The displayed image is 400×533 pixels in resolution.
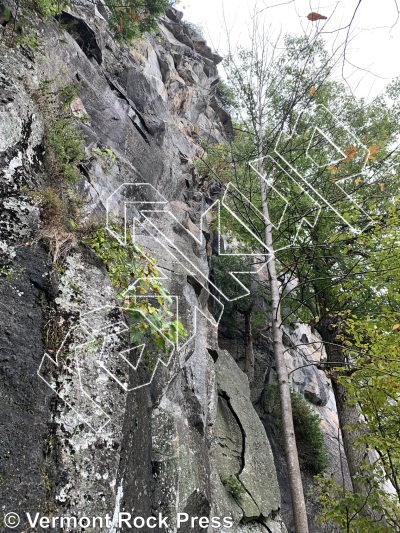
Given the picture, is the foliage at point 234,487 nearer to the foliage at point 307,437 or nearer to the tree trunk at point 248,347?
the foliage at point 307,437

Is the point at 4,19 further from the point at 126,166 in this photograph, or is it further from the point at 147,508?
the point at 147,508

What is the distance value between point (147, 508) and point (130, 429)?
790 mm

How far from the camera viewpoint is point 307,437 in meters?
Answer: 12.5

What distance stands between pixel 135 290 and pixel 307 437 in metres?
10.5

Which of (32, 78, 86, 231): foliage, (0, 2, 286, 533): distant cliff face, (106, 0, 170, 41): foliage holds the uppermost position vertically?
(106, 0, 170, 41): foliage

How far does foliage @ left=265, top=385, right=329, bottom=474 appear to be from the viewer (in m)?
12.3

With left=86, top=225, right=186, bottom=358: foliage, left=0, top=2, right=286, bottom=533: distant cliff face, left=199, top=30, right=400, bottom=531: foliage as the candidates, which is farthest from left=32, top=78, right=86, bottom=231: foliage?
left=199, top=30, right=400, bottom=531: foliage

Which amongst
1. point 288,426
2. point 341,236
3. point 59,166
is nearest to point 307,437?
point 341,236

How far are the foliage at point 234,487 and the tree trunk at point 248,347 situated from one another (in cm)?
637

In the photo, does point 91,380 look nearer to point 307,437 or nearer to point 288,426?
point 288,426

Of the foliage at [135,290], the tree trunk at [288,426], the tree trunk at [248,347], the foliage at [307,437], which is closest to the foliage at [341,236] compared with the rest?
the tree trunk at [288,426]

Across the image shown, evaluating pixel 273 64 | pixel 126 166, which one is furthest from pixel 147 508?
pixel 126 166

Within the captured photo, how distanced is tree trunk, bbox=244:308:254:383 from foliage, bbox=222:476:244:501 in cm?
637

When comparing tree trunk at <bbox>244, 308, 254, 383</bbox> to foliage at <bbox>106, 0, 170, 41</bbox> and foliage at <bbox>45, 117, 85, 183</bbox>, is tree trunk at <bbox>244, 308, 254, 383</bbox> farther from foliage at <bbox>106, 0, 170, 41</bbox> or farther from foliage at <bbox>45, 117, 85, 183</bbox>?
foliage at <bbox>45, 117, 85, 183</bbox>
